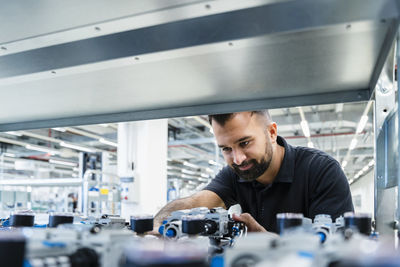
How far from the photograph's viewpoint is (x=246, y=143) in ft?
5.53

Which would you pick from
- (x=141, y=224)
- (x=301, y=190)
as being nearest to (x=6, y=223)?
(x=141, y=224)

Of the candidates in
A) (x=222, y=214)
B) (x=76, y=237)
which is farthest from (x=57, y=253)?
(x=222, y=214)

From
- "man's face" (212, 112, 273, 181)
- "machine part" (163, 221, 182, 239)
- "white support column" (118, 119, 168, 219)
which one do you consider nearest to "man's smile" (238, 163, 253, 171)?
"man's face" (212, 112, 273, 181)

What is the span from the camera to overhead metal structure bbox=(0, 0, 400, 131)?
780 millimetres

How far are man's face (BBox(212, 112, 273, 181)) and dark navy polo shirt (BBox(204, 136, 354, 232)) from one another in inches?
4.2

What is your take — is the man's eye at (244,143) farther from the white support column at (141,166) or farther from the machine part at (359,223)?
the white support column at (141,166)

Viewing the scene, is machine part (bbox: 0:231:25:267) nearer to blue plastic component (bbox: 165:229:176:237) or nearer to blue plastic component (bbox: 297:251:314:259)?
blue plastic component (bbox: 297:251:314:259)

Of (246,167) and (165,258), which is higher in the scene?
(246,167)

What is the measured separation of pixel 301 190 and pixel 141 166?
4.03m

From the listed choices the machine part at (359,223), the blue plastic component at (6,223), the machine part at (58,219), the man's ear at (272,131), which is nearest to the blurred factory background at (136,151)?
the blue plastic component at (6,223)

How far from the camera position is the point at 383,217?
116cm

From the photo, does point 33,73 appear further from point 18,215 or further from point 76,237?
point 76,237

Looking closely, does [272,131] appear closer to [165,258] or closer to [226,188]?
[226,188]

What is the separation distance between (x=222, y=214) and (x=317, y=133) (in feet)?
24.2
